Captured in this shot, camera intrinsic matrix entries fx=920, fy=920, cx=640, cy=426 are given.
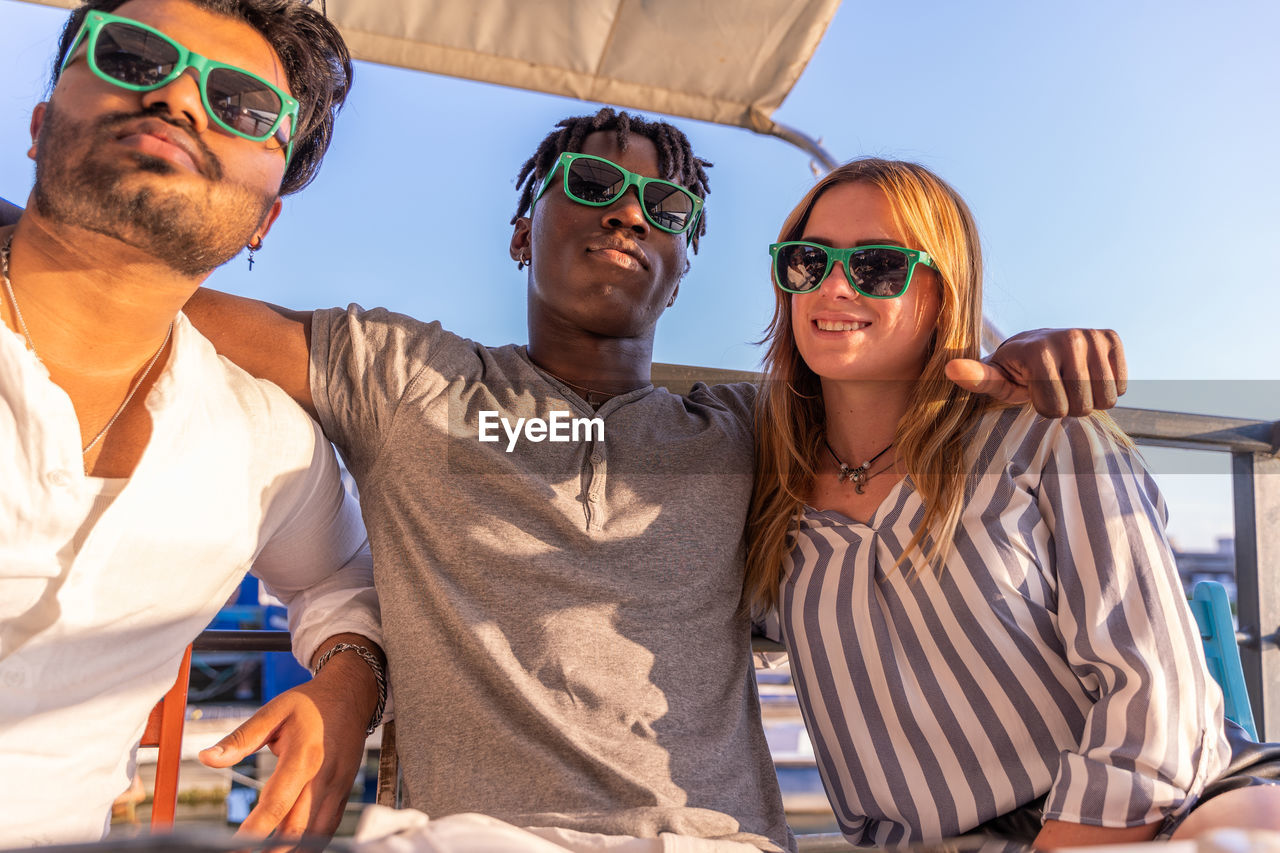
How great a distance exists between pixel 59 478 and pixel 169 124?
652 mm

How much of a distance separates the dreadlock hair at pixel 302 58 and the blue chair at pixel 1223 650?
240cm

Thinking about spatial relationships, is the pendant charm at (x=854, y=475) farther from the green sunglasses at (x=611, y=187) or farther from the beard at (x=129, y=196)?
the beard at (x=129, y=196)

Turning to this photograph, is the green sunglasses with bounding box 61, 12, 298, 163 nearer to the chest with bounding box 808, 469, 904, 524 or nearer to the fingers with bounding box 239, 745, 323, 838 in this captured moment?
the fingers with bounding box 239, 745, 323, 838

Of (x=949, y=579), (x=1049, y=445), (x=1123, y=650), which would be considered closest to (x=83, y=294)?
(x=949, y=579)

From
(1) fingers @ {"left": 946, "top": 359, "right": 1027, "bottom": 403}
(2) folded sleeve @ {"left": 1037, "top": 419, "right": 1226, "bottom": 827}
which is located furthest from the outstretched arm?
(2) folded sleeve @ {"left": 1037, "top": 419, "right": 1226, "bottom": 827}

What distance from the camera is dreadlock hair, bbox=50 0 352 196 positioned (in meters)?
1.87

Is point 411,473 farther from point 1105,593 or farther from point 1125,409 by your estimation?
point 1125,409

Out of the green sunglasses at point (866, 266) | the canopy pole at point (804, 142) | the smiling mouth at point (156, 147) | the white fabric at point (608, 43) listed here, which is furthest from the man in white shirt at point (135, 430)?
the canopy pole at point (804, 142)

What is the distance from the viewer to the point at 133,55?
5.43 ft

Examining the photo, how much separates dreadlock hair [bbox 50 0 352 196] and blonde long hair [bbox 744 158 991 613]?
111 centimetres

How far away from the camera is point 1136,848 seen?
2.69 ft

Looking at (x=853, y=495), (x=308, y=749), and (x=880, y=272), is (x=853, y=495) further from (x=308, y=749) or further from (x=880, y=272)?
(x=308, y=749)

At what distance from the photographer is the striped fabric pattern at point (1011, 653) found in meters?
1.59

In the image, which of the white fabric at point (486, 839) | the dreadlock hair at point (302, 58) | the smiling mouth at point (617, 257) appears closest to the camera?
the white fabric at point (486, 839)
